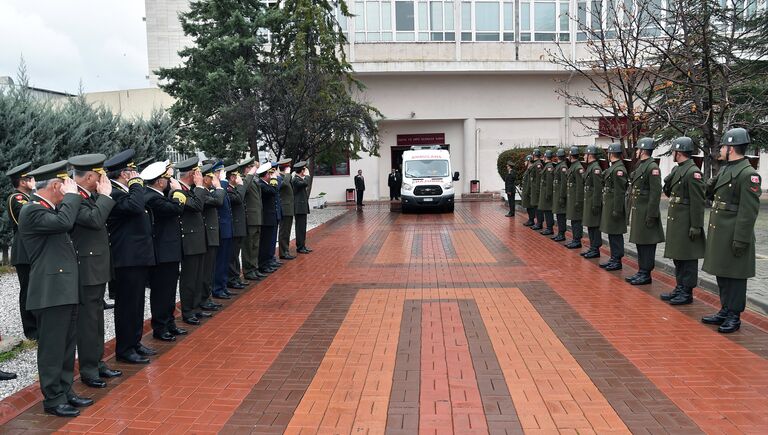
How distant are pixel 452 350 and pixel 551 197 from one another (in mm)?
10103

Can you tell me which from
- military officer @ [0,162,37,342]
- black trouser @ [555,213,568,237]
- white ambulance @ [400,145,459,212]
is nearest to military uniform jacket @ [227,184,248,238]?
military officer @ [0,162,37,342]

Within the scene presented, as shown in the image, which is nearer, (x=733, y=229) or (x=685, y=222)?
(x=733, y=229)

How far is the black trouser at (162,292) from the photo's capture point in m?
6.41

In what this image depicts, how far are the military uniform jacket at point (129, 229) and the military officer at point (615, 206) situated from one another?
7.66 meters

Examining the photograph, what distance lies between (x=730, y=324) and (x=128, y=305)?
248 inches

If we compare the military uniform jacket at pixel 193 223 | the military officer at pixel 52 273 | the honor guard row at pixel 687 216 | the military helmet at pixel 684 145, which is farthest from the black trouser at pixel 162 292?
the military helmet at pixel 684 145

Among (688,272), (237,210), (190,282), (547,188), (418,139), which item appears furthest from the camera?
(418,139)

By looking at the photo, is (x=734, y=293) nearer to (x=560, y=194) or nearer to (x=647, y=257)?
(x=647, y=257)

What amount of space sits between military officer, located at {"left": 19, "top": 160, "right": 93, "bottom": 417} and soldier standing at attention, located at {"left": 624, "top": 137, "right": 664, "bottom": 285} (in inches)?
293

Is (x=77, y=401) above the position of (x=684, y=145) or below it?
below

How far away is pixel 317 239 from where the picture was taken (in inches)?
614

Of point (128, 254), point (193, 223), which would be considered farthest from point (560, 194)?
point (128, 254)

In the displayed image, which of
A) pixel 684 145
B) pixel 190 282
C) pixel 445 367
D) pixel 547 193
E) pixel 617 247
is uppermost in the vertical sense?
pixel 684 145

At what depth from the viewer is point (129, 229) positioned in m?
5.73
